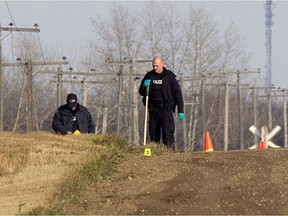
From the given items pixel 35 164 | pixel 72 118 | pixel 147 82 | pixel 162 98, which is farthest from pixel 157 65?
pixel 35 164

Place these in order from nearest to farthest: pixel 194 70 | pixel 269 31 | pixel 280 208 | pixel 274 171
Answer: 1. pixel 280 208
2. pixel 274 171
3. pixel 194 70
4. pixel 269 31

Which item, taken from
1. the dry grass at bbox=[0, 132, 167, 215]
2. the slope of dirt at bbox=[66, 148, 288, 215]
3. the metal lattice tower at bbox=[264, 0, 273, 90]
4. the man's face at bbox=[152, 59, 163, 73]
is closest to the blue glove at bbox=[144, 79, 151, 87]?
the man's face at bbox=[152, 59, 163, 73]

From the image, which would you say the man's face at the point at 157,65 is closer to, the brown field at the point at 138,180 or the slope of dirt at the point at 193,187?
the brown field at the point at 138,180

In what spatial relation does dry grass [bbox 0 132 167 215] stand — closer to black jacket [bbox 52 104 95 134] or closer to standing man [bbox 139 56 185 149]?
standing man [bbox 139 56 185 149]

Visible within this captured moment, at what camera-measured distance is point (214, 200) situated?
12.3 metres

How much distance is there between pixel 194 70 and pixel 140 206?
75.8 metres

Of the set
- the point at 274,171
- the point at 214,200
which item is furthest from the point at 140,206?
the point at 274,171

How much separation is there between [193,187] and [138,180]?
2.79 feet

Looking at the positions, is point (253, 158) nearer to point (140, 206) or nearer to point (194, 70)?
point (140, 206)

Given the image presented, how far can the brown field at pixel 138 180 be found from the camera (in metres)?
12.0

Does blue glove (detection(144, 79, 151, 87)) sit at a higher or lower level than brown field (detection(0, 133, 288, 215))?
higher

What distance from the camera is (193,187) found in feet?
43.1

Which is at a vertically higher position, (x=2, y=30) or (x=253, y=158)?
(x=2, y=30)

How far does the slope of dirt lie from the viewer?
469 inches
